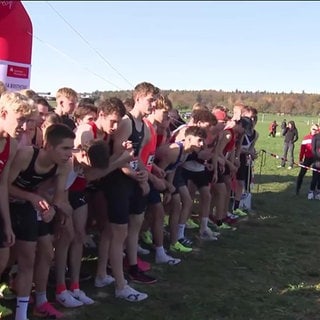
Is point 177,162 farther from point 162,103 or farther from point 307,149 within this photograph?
point 307,149

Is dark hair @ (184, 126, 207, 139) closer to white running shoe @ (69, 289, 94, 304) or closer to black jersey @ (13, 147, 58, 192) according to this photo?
white running shoe @ (69, 289, 94, 304)

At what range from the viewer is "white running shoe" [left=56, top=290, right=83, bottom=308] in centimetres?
441

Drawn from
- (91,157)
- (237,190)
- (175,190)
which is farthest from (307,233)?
(91,157)

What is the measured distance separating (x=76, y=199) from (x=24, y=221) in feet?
2.33

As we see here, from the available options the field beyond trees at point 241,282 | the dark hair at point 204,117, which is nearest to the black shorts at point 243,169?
the field beyond trees at point 241,282

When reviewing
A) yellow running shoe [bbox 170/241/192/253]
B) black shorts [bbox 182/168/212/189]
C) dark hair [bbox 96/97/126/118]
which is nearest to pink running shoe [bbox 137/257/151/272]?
yellow running shoe [bbox 170/241/192/253]

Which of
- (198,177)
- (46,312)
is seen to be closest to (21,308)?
(46,312)

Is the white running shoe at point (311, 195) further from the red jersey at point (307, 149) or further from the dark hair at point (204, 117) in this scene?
the dark hair at point (204, 117)

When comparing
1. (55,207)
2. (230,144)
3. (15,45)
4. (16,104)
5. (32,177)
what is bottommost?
(55,207)

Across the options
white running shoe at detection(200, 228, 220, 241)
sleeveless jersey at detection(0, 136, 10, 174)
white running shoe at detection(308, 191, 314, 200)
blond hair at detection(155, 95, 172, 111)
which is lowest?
white running shoe at detection(200, 228, 220, 241)

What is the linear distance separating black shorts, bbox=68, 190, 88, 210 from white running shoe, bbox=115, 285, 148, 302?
91cm

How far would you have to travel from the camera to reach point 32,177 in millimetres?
3861

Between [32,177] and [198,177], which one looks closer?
[32,177]

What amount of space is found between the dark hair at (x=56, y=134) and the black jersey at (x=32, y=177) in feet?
0.43
